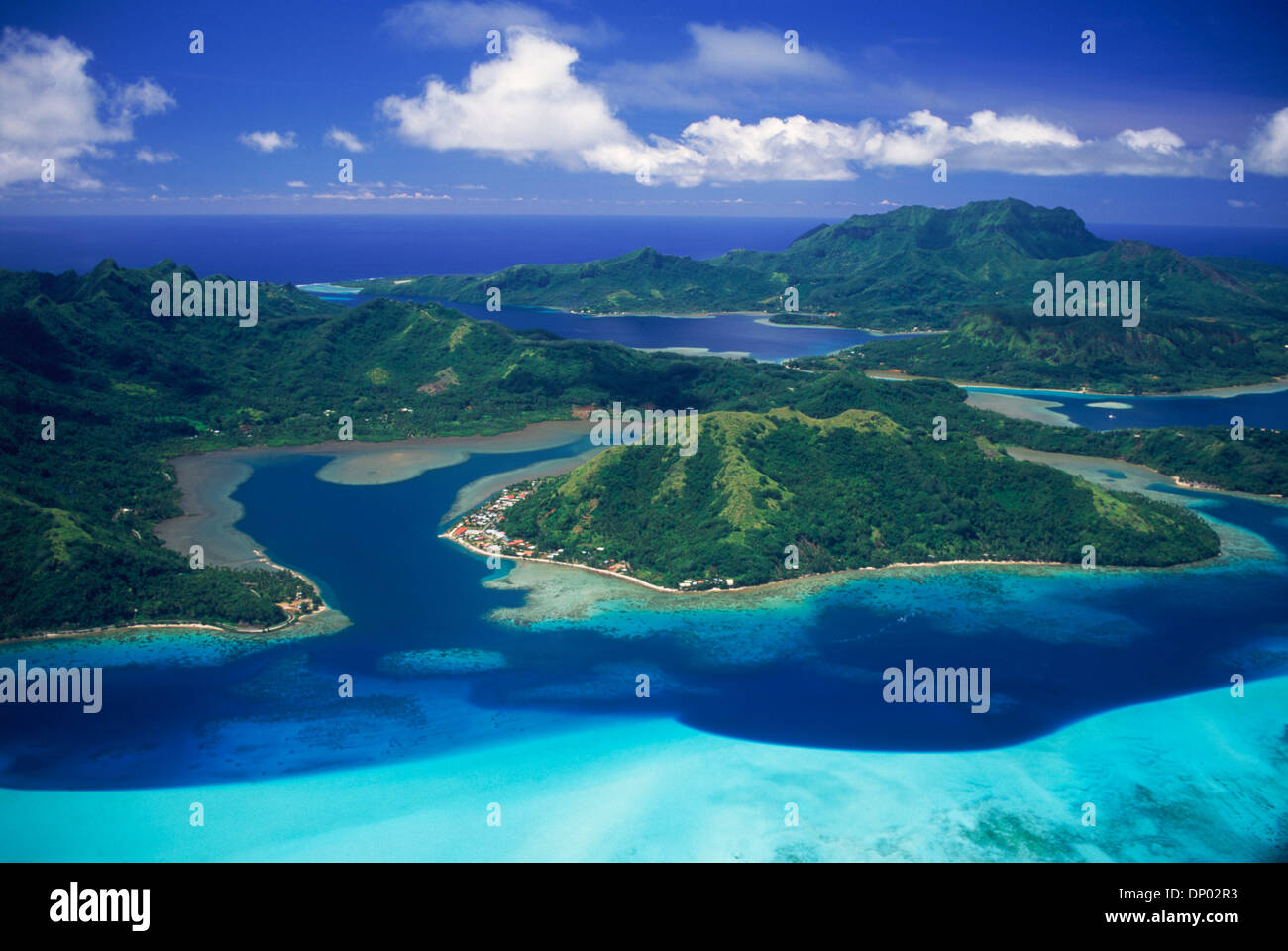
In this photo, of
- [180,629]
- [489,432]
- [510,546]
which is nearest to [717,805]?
[510,546]

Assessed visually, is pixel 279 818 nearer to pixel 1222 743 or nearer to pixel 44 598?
pixel 44 598

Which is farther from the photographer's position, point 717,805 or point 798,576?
point 798,576

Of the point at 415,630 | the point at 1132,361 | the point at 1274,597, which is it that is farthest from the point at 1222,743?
the point at 1132,361

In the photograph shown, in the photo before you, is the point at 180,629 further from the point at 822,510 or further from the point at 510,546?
the point at 822,510

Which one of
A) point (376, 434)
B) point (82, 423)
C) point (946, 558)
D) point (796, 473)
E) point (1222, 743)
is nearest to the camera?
point (1222, 743)

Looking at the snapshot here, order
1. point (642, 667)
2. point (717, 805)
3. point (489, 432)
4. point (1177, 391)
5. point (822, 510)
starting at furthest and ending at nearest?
point (1177, 391) < point (489, 432) < point (822, 510) < point (642, 667) < point (717, 805)

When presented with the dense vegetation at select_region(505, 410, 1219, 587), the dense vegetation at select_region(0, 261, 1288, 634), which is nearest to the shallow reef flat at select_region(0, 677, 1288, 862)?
the dense vegetation at select_region(0, 261, 1288, 634)

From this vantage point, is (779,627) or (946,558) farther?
(946,558)
